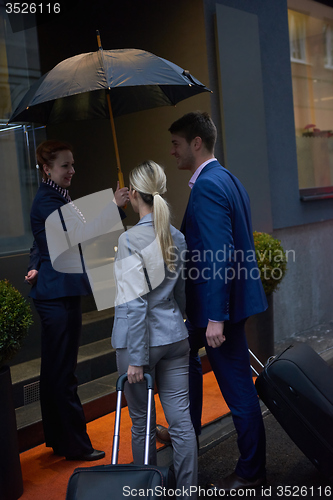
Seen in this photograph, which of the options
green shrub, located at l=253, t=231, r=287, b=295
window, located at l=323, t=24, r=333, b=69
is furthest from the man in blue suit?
window, located at l=323, t=24, r=333, b=69

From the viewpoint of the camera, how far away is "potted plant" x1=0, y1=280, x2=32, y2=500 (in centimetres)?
311

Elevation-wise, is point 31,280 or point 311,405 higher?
point 31,280

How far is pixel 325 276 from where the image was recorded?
795 cm

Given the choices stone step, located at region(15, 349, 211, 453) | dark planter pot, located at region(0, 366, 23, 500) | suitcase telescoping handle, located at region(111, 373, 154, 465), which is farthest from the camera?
stone step, located at region(15, 349, 211, 453)

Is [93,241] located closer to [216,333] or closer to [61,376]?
[61,376]

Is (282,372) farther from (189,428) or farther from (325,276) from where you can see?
(325,276)

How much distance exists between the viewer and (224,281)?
2.98 m

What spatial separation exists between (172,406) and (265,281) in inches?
106

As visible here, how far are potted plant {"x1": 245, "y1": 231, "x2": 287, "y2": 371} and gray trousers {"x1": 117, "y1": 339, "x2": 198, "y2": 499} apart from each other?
2.52m

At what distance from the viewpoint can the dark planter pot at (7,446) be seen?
10.2 ft

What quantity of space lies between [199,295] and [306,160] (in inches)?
207

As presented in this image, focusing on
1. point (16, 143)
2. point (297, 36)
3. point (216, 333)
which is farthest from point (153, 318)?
point (297, 36)

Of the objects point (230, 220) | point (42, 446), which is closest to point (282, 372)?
point (230, 220)

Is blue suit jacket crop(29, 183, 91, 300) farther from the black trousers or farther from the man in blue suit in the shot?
the man in blue suit
